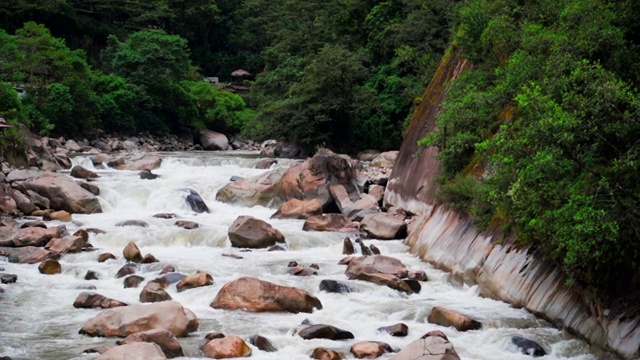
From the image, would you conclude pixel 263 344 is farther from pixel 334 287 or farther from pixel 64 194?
pixel 64 194

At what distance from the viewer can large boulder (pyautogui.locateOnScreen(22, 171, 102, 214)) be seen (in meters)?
21.6

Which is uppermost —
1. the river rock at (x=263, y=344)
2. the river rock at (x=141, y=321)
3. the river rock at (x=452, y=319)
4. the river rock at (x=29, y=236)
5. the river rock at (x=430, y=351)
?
the river rock at (x=430, y=351)

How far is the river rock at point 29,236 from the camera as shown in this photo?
665 inches

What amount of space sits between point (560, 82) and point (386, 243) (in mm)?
9296

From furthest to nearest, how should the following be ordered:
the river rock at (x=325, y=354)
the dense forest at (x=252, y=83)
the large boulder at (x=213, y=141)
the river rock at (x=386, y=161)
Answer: the large boulder at (x=213, y=141)
the dense forest at (x=252, y=83)
the river rock at (x=386, y=161)
the river rock at (x=325, y=354)

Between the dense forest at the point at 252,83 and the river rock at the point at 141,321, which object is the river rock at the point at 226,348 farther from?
the dense forest at the point at 252,83

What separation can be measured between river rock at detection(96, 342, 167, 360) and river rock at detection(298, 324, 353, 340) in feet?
7.41

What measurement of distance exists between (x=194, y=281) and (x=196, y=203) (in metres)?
10.4

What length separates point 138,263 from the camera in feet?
49.9

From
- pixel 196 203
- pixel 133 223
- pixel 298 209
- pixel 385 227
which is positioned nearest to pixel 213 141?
pixel 196 203

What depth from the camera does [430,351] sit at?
8664 millimetres

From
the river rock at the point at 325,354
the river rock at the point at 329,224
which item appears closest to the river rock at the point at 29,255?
the river rock at the point at 329,224

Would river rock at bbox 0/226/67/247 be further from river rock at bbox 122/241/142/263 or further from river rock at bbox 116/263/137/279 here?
river rock at bbox 116/263/137/279

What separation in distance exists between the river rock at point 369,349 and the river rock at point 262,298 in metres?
2.14
